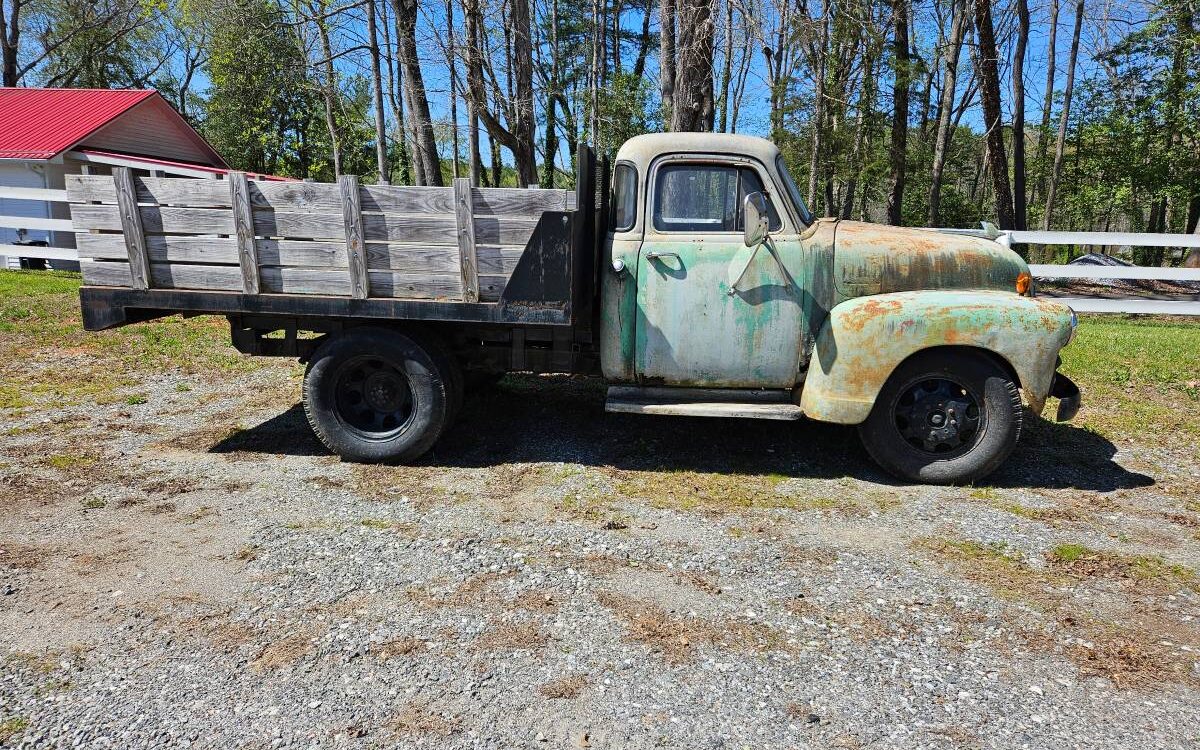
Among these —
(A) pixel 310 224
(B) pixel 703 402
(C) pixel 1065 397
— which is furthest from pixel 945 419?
(A) pixel 310 224

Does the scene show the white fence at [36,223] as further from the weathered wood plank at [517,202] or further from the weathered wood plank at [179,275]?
the weathered wood plank at [517,202]

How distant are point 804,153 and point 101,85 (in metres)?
37.1

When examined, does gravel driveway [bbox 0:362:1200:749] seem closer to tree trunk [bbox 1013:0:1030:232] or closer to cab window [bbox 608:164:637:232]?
cab window [bbox 608:164:637:232]

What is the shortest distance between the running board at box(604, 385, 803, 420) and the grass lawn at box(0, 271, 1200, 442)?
3.08 metres

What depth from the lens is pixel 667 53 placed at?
442 inches

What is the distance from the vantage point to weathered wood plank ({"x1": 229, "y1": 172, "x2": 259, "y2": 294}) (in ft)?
15.5

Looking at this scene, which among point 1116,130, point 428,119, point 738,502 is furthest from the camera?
point 1116,130

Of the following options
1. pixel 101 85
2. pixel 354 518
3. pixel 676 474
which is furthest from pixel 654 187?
pixel 101 85

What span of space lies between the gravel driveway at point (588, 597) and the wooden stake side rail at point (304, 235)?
1.26 meters

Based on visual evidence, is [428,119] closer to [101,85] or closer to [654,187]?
[654,187]

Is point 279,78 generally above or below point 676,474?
above

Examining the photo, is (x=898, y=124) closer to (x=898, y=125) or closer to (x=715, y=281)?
(x=898, y=125)

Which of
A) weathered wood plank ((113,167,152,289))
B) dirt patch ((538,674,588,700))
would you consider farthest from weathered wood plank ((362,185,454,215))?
dirt patch ((538,674,588,700))

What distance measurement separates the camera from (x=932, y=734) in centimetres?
259
